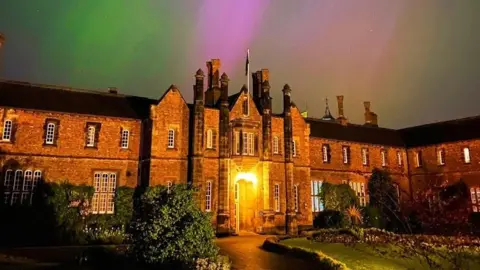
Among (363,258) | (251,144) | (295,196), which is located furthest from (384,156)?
(363,258)

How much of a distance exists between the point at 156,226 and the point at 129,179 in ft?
59.3

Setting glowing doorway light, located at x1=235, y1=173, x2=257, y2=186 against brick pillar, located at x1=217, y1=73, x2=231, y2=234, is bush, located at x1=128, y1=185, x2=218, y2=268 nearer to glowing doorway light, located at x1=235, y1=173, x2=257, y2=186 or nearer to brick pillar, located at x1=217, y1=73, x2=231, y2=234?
brick pillar, located at x1=217, y1=73, x2=231, y2=234

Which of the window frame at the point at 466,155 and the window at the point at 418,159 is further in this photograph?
the window at the point at 418,159

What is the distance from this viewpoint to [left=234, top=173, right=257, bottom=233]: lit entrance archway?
115 ft

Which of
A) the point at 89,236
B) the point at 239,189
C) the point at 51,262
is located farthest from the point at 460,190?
the point at 51,262

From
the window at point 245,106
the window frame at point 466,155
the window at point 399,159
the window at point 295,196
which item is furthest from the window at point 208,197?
the window frame at point 466,155

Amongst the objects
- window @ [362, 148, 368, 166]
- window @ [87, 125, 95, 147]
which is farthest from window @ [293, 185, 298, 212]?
window @ [87, 125, 95, 147]

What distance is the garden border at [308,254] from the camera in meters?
17.9

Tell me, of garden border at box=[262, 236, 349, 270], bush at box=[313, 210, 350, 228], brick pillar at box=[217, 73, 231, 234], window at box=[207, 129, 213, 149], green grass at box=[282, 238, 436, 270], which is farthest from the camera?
bush at box=[313, 210, 350, 228]

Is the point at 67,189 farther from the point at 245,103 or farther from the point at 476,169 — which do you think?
the point at 476,169

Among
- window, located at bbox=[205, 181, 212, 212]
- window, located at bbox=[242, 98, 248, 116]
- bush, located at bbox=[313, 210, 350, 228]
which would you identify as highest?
window, located at bbox=[242, 98, 248, 116]

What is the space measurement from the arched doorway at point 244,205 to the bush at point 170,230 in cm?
1783

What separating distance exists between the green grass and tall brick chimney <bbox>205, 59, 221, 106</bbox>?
1807 cm

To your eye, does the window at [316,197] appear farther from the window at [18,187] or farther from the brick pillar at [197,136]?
the window at [18,187]
